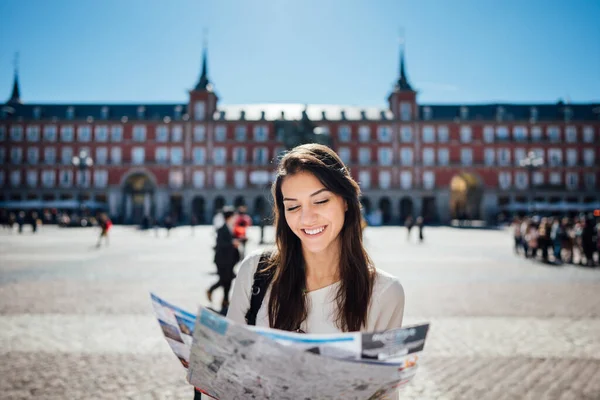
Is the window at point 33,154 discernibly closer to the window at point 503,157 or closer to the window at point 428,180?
the window at point 428,180

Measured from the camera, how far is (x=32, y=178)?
4519 cm

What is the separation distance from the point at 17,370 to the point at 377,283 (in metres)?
3.77

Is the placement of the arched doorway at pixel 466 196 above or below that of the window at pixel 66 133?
below

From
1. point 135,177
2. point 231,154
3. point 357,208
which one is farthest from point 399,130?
point 357,208

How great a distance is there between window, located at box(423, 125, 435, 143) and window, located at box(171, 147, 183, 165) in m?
28.7

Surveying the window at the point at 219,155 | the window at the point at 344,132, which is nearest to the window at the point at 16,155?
the window at the point at 219,155

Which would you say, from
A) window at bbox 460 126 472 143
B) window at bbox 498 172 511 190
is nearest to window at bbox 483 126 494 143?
window at bbox 460 126 472 143

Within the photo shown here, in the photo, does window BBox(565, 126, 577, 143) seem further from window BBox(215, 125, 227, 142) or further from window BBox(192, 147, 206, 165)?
window BBox(192, 147, 206, 165)

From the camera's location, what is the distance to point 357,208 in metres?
1.67

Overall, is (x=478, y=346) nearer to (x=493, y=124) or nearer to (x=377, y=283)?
(x=377, y=283)

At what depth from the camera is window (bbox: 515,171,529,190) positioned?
43.2m

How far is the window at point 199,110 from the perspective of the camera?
46.0m

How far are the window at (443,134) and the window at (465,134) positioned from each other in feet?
5.25

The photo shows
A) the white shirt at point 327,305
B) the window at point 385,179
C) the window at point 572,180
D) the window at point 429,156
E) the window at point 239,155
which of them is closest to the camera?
the white shirt at point 327,305
